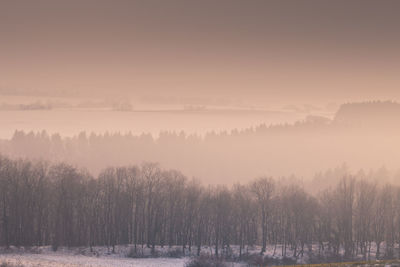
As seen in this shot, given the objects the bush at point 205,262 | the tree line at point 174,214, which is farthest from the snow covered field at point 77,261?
the tree line at point 174,214

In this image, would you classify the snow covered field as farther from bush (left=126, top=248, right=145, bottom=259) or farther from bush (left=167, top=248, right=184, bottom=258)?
bush (left=167, top=248, right=184, bottom=258)

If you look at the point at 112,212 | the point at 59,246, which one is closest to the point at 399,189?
the point at 112,212

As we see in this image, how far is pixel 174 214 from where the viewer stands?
83.9 metres

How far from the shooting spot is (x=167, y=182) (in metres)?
85.8

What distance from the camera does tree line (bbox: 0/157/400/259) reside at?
7575 centimetres

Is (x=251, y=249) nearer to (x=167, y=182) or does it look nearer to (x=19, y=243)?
(x=167, y=182)

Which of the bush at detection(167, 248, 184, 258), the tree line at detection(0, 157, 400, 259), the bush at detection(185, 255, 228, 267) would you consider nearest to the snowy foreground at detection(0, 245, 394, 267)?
the bush at detection(167, 248, 184, 258)

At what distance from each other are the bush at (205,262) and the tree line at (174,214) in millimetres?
7858

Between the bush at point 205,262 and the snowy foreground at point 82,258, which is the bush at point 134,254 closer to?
the snowy foreground at point 82,258

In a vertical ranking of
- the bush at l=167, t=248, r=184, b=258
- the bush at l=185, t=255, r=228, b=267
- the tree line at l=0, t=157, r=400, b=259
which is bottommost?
the bush at l=185, t=255, r=228, b=267

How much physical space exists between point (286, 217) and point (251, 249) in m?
11.5

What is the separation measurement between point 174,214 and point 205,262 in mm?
20262

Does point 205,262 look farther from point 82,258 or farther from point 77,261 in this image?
point 77,261

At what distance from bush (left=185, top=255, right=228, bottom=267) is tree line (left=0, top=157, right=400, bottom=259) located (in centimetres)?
786
